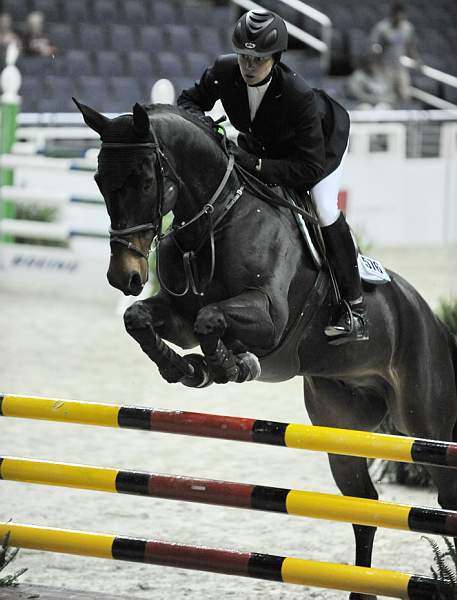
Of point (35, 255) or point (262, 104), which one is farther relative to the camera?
point (35, 255)

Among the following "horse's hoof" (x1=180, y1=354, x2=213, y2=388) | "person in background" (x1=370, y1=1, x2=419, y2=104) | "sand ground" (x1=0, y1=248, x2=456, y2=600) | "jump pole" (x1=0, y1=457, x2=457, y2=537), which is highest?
"person in background" (x1=370, y1=1, x2=419, y2=104)

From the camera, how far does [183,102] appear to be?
11.6ft

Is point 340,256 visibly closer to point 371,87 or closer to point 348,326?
point 348,326

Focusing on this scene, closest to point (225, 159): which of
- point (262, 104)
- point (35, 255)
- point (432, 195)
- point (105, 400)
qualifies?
point (262, 104)

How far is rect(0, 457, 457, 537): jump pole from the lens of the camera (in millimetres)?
3025

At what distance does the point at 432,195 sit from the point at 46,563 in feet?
28.8

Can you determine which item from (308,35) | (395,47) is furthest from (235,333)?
(308,35)

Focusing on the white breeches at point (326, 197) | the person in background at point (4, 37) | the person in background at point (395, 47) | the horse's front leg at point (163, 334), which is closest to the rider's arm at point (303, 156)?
the white breeches at point (326, 197)

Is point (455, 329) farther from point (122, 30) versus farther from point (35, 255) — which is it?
point (122, 30)

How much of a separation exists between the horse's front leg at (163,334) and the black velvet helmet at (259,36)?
0.75m

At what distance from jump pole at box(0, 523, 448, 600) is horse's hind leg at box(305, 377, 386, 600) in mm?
986

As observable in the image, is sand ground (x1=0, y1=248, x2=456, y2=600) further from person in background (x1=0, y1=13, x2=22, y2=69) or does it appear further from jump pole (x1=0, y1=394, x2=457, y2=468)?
person in background (x1=0, y1=13, x2=22, y2=69)

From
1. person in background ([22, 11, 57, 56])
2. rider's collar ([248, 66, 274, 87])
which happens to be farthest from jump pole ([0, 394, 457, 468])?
person in background ([22, 11, 57, 56])

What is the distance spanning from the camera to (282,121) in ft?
11.1
